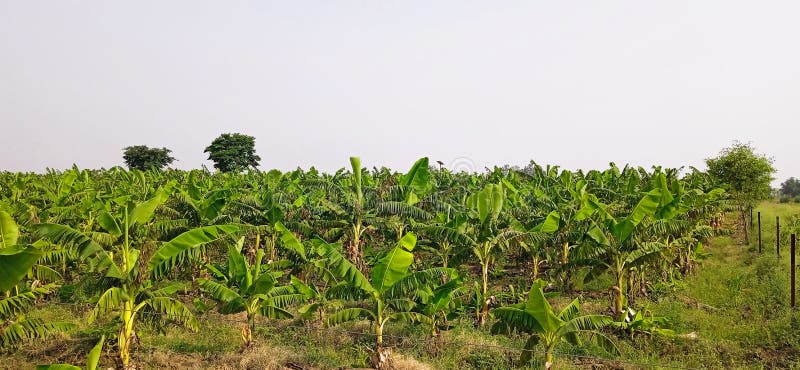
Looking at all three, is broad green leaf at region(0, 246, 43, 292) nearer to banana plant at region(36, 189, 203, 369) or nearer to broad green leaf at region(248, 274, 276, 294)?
banana plant at region(36, 189, 203, 369)

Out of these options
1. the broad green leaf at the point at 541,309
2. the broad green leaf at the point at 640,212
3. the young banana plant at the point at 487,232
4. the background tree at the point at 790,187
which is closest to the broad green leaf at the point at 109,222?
the broad green leaf at the point at 541,309

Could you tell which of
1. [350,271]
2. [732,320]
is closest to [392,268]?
[350,271]

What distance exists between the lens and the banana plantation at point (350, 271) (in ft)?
24.0

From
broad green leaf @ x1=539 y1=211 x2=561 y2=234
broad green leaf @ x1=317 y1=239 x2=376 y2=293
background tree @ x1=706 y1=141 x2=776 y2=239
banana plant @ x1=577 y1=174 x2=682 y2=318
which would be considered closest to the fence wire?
broad green leaf @ x1=317 y1=239 x2=376 y2=293

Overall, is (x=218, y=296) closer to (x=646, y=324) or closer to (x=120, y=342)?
(x=120, y=342)

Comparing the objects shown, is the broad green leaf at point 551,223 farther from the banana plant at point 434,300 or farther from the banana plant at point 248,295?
the banana plant at point 248,295

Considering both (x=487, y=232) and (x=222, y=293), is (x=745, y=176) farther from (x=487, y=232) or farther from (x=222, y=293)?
(x=222, y=293)

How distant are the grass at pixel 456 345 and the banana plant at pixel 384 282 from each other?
19.4 inches

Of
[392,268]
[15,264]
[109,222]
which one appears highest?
[109,222]

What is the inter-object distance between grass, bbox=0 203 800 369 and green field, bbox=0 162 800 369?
4 cm

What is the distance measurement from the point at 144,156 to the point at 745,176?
2391 inches

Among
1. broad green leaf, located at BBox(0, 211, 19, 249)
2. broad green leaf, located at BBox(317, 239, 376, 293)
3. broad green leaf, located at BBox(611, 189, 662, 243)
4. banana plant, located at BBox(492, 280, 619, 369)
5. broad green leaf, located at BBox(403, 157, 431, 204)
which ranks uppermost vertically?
broad green leaf, located at BBox(403, 157, 431, 204)

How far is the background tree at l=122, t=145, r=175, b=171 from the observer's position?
60.8 m

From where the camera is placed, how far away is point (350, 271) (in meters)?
7.80
